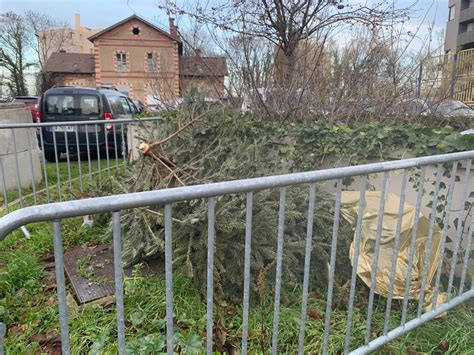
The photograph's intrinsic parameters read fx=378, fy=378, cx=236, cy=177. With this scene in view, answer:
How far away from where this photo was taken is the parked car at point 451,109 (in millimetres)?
5004

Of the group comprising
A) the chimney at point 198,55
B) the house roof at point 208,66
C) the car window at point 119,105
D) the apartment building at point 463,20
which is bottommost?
the car window at point 119,105

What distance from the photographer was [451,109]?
516 cm

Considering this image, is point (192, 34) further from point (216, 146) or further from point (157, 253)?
point (157, 253)

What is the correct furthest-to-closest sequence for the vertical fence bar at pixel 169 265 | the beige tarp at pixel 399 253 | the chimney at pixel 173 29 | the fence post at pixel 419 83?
the chimney at pixel 173 29 → the fence post at pixel 419 83 → the beige tarp at pixel 399 253 → the vertical fence bar at pixel 169 265

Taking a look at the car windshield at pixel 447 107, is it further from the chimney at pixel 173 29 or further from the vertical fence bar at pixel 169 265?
the vertical fence bar at pixel 169 265

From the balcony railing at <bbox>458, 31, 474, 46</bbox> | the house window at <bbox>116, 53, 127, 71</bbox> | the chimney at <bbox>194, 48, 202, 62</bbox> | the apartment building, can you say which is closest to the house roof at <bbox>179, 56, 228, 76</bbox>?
the chimney at <bbox>194, 48, 202, 62</bbox>

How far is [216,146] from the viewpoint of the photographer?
3.49m

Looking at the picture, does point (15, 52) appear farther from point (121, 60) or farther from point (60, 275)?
point (60, 275)

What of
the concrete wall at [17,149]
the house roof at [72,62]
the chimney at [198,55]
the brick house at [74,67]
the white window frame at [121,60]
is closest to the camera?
the chimney at [198,55]

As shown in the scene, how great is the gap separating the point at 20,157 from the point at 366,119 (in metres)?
5.47

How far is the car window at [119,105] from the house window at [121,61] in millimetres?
21850

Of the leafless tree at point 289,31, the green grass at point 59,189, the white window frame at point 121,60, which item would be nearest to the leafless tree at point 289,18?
the leafless tree at point 289,31

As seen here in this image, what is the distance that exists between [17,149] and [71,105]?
13.2 feet

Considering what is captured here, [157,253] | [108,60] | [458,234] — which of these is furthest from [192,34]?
[108,60]
